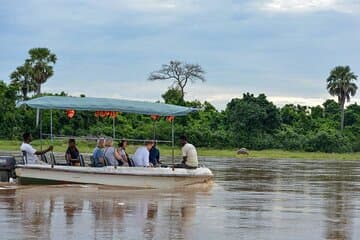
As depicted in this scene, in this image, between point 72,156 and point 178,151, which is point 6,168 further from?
point 178,151

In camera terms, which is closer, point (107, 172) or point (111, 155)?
point (107, 172)

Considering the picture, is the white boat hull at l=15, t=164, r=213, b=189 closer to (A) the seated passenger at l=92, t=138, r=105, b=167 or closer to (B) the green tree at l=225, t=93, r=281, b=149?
(A) the seated passenger at l=92, t=138, r=105, b=167

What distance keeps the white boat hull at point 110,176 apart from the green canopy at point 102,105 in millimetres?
1698

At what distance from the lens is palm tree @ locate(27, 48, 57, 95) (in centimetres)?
7456

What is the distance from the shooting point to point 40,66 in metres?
74.7

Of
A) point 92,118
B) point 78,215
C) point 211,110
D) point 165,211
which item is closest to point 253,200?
point 165,211

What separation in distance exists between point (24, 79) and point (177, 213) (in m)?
61.9

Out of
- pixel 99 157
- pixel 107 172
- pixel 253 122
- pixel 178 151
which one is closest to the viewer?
pixel 107 172

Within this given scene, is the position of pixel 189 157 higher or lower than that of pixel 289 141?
lower

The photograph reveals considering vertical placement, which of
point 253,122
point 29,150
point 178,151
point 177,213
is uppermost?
point 253,122

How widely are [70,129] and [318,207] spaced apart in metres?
35.2

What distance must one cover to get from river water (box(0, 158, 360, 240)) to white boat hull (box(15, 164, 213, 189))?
1.13 ft

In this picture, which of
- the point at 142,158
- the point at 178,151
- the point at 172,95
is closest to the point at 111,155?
the point at 142,158

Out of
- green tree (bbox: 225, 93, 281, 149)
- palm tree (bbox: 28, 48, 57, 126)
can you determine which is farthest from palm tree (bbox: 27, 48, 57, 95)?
green tree (bbox: 225, 93, 281, 149)
